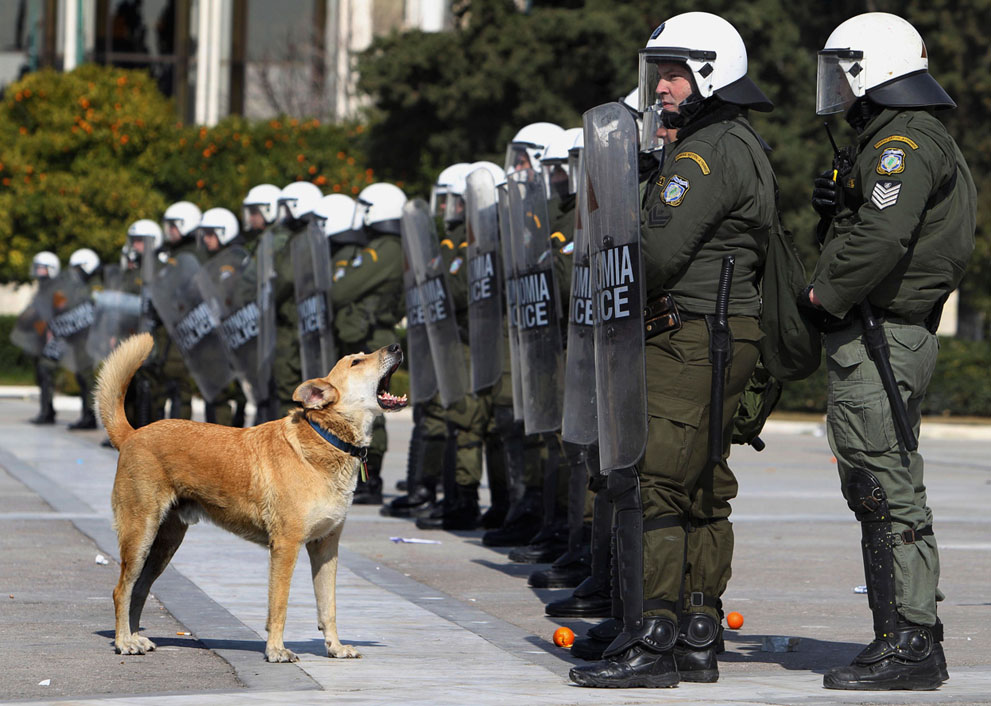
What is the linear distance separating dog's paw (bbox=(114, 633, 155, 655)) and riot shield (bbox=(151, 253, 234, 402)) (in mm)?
7738

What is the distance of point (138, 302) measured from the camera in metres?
17.0

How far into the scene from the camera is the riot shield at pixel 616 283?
5.38m

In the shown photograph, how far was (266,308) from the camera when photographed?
40.5 ft

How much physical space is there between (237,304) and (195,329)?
751 millimetres

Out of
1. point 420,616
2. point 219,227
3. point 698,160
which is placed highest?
point 698,160

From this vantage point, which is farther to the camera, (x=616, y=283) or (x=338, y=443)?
(x=338, y=443)

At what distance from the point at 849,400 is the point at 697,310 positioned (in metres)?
0.60

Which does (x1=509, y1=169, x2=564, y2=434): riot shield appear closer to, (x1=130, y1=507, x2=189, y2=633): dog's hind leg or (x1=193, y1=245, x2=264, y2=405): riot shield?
(x1=130, y1=507, x2=189, y2=633): dog's hind leg

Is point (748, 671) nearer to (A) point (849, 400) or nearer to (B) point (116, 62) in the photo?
(A) point (849, 400)

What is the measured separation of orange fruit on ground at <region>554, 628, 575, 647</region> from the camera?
20.1 feet

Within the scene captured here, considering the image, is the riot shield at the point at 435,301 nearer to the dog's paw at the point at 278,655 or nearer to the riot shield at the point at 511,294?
the riot shield at the point at 511,294

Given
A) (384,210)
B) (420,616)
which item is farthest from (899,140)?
(384,210)

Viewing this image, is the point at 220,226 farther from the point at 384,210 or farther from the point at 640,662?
the point at 640,662

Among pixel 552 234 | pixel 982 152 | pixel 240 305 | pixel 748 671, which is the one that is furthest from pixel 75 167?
pixel 748 671
